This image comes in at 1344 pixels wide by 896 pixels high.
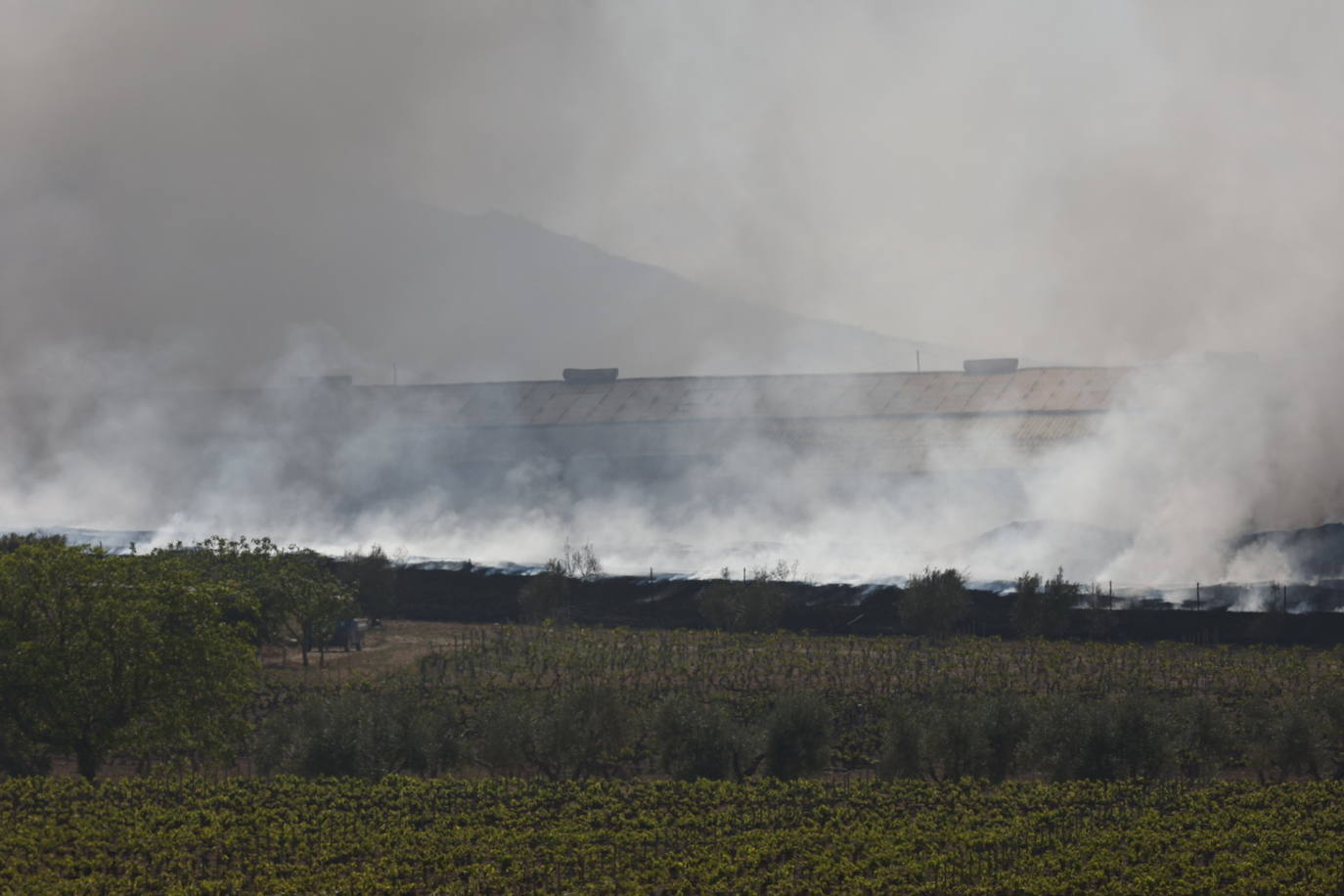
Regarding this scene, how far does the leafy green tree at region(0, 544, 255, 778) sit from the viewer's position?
30.4m

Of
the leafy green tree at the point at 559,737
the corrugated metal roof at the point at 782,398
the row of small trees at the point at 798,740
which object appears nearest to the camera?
the row of small trees at the point at 798,740

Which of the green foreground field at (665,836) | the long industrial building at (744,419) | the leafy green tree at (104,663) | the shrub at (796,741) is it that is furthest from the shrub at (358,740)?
the long industrial building at (744,419)

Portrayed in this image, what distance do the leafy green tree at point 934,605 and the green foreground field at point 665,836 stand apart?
64.7ft

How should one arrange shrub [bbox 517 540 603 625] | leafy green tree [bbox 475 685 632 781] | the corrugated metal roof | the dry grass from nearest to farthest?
leafy green tree [bbox 475 685 632 781] → the dry grass → shrub [bbox 517 540 603 625] → the corrugated metal roof

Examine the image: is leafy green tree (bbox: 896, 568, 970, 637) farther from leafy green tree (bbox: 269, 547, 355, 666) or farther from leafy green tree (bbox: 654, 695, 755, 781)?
leafy green tree (bbox: 269, 547, 355, 666)

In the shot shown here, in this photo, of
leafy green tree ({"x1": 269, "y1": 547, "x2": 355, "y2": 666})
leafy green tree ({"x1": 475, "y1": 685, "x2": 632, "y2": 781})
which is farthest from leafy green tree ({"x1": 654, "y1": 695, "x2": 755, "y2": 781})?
leafy green tree ({"x1": 269, "y1": 547, "x2": 355, "y2": 666})

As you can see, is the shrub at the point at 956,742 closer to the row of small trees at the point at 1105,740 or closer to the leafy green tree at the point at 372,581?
the row of small trees at the point at 1105,740

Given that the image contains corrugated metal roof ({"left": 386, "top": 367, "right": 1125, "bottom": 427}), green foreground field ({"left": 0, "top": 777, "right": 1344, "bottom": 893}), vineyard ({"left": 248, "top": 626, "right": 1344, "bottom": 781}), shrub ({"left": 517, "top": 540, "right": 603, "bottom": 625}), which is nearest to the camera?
green foreground field ({"left": 0, "top": 777, "right": 1344, "bottom": 893})

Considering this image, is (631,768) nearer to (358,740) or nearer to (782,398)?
(358,740)

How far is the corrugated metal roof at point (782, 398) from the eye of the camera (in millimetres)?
77000

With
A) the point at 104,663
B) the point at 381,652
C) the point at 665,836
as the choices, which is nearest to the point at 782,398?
the point at 381,652

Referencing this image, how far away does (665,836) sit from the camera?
82.9 ft

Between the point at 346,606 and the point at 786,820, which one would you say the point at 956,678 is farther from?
the point at 346,606

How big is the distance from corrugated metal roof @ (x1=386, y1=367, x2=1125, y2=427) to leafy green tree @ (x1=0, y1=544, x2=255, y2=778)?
48.9 meters
